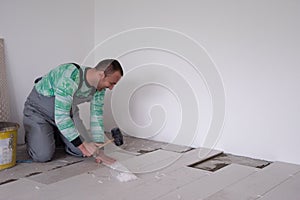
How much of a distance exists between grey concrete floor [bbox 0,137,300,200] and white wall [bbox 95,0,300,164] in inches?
8.3

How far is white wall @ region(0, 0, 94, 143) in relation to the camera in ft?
10.4

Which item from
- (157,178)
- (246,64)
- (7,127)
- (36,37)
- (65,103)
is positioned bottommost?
(157,178)

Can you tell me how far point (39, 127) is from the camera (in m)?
2.77

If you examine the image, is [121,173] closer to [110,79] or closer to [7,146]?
[110,79]

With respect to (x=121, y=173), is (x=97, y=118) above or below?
above

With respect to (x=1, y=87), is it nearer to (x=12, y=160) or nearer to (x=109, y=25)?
(x=12, y=160)

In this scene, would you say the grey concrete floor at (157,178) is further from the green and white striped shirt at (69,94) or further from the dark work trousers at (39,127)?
the green and white striped shirt at (69,94)

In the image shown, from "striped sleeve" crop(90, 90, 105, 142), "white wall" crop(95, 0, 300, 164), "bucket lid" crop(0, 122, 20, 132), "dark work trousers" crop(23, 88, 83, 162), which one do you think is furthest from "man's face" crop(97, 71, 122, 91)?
"white wall" crop(95, 0, 300, 164)

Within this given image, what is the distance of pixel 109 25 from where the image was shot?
12.6ft

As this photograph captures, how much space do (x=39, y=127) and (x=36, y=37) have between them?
103cm

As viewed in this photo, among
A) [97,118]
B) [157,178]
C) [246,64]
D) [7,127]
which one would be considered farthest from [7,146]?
[246,64]

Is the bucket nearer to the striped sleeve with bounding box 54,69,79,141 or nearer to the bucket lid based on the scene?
the bucket lid

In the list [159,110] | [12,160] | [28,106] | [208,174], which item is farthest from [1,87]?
[208,174]

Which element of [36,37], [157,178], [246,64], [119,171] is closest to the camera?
[157,178]
